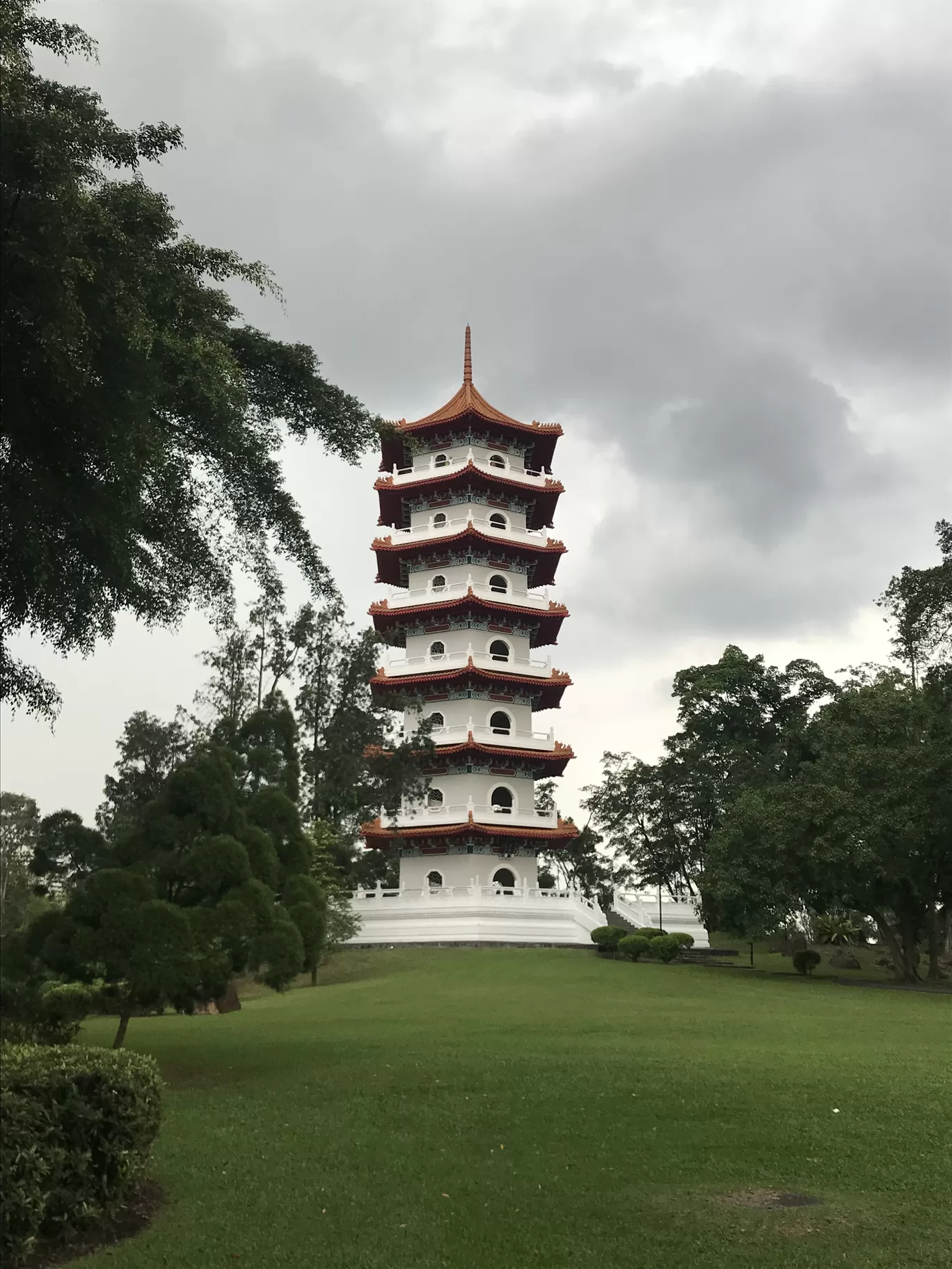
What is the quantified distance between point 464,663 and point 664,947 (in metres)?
11.8

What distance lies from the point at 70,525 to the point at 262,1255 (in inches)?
237

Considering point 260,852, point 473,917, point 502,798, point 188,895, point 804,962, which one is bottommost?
point 804,962

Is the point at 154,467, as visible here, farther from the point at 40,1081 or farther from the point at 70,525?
the point at 40,1081

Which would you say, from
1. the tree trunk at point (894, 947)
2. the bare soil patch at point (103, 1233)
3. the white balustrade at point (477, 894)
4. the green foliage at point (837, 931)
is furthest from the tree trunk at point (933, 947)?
the bare soil patch at point (103, 1233)

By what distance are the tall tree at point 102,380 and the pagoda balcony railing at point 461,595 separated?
2731 centimetres

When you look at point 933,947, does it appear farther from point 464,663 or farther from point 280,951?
point 280,951

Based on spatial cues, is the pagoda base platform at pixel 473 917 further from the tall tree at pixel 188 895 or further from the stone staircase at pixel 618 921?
the tall tree at pixel 188 895

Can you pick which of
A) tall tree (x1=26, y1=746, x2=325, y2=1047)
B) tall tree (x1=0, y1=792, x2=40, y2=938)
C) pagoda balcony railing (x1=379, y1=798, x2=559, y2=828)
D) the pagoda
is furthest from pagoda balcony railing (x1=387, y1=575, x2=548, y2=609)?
tall tree (x1=26, y1=746, x2=325, y2=1047)

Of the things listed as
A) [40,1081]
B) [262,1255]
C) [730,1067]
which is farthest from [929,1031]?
[40,1081]

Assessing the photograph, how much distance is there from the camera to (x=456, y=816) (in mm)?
37188

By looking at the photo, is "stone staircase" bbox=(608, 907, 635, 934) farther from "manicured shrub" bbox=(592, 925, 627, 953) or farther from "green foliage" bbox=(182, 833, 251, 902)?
"green foliage" bbox=(182, 833, 251, 902)

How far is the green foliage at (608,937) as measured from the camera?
3409cm

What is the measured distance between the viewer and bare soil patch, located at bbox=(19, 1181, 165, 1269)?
6.86m

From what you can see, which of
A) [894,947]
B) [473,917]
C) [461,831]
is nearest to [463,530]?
[461,831]
